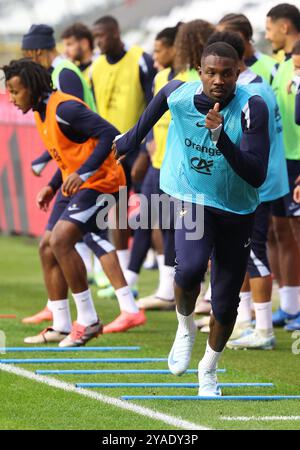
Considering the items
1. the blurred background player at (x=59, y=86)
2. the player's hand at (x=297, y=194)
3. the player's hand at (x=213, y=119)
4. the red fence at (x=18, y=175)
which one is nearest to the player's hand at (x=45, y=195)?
the blurred background player at (x=59, y=86)

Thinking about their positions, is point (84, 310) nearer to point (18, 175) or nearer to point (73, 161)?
point (73, 161)

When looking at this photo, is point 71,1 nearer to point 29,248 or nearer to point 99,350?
point 29,248

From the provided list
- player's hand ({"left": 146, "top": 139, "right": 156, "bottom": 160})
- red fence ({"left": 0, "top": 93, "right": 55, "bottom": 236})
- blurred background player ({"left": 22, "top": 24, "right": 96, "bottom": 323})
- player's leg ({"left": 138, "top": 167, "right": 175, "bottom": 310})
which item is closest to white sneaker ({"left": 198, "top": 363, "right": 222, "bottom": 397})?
blurred background player ({"left": 22, "top": 24, "right": 96, "bottom": 323})

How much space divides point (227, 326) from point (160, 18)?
14063mm

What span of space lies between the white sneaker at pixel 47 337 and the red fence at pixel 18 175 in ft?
23.2

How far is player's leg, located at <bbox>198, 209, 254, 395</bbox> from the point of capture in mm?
6809

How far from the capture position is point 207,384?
6922 millimetres

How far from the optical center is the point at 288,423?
620cm

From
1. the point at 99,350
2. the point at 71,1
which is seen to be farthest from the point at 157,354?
the point at 71,1

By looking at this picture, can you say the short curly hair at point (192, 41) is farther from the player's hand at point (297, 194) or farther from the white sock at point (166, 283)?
the white sock at point (166, 283)

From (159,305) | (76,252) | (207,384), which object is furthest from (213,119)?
(159,305)

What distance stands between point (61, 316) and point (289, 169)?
88.8 inches

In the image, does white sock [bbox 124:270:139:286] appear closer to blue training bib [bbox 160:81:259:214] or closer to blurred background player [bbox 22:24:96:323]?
blurred background player [bbox 22:24:96:323]

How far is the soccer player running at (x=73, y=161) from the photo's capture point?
8578mm
